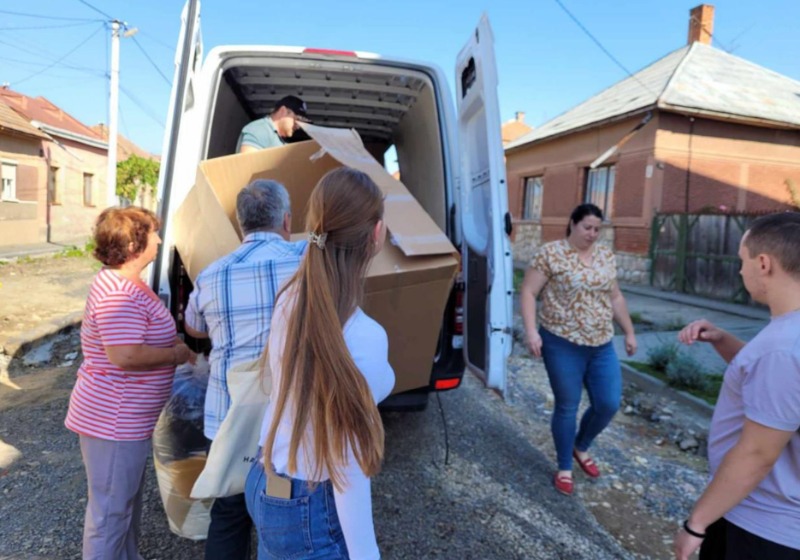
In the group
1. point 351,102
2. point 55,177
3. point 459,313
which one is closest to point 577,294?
point 459,313

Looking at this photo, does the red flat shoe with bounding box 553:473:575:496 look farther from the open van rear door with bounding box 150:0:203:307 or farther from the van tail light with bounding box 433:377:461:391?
the open van rear door with bounding box 150:0:203:307

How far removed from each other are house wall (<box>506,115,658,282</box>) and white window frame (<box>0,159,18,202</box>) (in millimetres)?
15785

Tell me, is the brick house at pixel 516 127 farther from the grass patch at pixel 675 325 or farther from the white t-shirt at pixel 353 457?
the white t-shirt at pixel 353 457

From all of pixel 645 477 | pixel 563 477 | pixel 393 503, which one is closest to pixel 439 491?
pixel 393 503

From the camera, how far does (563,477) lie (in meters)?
3.09

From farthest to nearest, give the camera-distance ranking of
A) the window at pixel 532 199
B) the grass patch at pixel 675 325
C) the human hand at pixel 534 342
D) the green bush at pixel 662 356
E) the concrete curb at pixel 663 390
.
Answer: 1. the window at pixel 532 199
2. the grass patch at pixel 675 325
3. the green bush at pixel 662 356
4. the concrete curb at pixel 663 390
5. the human hand at pixel 534 342

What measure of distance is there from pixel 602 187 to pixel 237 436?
14558 mm

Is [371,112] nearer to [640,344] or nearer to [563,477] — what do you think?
[563,477]

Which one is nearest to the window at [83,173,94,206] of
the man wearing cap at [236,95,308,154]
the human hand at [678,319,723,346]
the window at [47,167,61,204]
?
the window at [47,167,61,204]

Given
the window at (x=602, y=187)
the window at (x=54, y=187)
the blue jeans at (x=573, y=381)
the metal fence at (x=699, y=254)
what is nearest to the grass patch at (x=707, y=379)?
the blue jeans at (x=573, y=381)

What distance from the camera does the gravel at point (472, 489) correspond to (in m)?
2.51

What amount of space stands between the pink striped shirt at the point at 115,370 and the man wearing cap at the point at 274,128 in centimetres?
170

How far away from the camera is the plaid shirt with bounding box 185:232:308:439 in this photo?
168 centimetres

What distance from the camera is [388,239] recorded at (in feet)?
7.30
